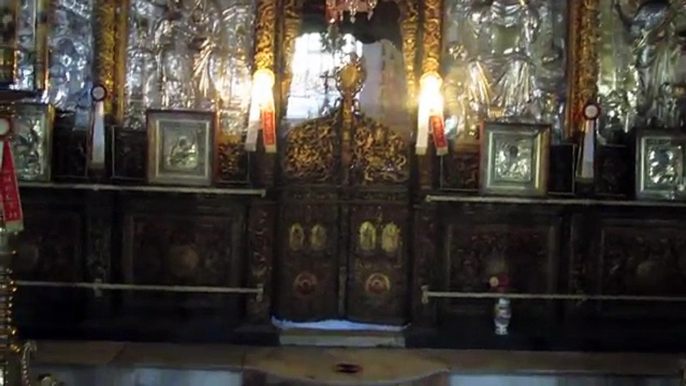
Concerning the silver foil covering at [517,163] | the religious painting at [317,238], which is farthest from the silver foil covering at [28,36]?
the silver foil covering at [517,163]

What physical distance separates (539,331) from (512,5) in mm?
2236

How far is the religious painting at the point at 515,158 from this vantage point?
6520 millimetres

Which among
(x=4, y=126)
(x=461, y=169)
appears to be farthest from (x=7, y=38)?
(x=461, y=169)

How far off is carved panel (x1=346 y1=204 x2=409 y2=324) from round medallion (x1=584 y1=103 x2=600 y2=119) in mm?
1396

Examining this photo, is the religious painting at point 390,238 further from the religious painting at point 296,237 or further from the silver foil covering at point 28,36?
the silver foil covering at point 28,36

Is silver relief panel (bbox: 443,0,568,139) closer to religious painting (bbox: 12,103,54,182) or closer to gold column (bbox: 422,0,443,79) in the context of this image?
gold column (bbox: 422,0,443,79)

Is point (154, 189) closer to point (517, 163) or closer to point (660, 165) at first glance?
point (517, 163)

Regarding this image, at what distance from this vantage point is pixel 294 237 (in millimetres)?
6605

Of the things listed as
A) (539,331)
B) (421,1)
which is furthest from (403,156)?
(539,331)

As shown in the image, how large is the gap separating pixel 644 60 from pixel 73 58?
394 centimetres

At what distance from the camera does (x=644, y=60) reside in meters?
6.74

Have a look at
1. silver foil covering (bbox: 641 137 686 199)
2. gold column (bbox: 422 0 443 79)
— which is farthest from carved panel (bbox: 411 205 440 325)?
silver foil covering (bbox: 641 137 686 199)

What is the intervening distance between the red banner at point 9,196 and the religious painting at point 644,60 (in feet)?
13.7

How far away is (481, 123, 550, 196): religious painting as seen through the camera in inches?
257
